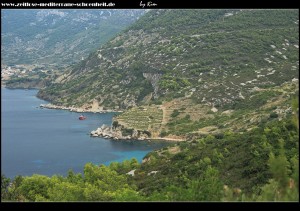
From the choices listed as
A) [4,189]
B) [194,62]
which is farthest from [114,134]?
[4,189]

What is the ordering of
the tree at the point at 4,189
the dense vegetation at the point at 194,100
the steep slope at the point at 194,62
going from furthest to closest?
the steep slope at the point at 194,62 → the dense vegetation at the point at 194,100 → the tree at the point at 4,189

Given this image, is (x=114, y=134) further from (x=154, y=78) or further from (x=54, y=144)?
(x=154, y=78)

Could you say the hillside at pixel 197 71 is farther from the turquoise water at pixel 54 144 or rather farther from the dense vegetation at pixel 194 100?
the turquoise water at pixel 54 144

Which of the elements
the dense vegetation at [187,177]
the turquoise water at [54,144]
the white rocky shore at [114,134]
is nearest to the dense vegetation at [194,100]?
the dense vegetation at [187,177]

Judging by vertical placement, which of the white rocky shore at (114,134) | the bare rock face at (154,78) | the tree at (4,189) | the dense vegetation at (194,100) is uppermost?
the tree at (4,189)

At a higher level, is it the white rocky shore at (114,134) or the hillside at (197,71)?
the hillside at (197,71)

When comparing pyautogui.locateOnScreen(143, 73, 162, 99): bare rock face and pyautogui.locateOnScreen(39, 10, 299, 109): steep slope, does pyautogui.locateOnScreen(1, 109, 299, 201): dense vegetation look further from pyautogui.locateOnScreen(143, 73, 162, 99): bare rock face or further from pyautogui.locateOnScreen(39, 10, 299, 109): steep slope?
pyautogui.locateOnScreen(143, 73, 162, 99): bare rock face
